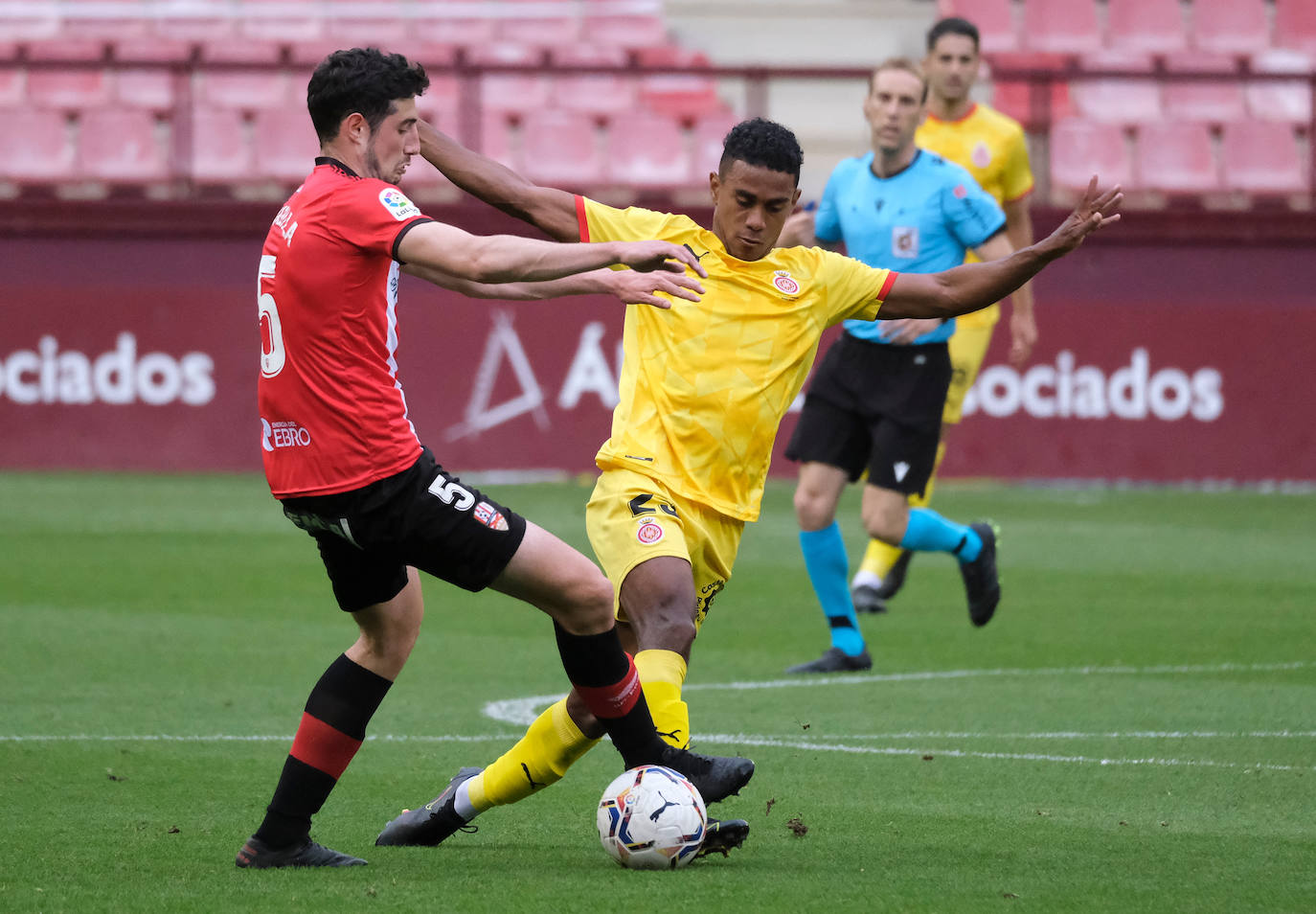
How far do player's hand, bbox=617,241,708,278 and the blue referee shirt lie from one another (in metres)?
4.15

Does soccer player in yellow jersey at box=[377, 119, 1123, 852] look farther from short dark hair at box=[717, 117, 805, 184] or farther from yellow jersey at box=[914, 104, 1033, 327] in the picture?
yellow jersey at box=[914, 104, 1033, 327]

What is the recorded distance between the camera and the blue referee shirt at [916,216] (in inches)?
319

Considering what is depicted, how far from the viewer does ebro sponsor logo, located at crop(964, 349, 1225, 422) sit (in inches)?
648

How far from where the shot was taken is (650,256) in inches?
153

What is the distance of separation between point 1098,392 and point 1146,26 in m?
6.00

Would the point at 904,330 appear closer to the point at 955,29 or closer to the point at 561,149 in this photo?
the point at 955,29

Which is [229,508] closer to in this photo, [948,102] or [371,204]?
[948,102]

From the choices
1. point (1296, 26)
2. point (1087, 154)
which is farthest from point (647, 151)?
point (1296, 26)

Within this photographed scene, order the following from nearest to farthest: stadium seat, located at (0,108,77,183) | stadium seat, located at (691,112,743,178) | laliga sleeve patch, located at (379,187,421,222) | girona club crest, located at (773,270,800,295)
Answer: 1. laliga sleeve patch, located at (379,187,421,222)
2. girona club crest, located at (773,270,800,295)
3. stadium seat, located at (0,108,77,183)
4. stadium seat, located at (691,112,743,178)

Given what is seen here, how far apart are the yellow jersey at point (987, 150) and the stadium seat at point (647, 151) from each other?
8000 mm

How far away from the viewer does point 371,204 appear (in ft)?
13.3

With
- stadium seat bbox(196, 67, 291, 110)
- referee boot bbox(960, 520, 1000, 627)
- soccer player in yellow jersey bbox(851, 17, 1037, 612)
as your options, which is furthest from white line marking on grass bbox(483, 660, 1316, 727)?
stadium seat bbox(196, 67, 291, 110)

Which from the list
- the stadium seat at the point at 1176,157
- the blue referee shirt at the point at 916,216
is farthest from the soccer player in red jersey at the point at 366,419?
the stadium seat at the point at 1176,157

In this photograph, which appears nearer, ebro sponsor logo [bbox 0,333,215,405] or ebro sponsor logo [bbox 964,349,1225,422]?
ebro sponsor logo [bbox 0,333,215,405]
